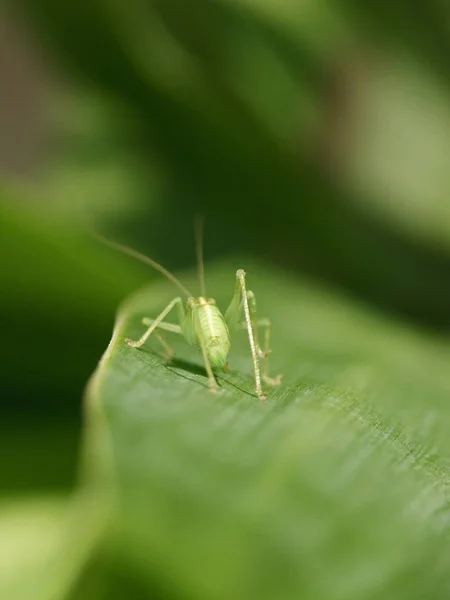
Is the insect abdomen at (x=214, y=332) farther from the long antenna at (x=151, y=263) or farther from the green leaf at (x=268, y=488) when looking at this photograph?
the green leaf at (x=268, y=488)

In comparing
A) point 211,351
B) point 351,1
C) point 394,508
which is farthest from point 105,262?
point 351,1

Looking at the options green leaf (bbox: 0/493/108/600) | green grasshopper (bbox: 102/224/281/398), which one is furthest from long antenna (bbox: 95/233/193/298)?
green leaf (bbox: 0/493/108/600)

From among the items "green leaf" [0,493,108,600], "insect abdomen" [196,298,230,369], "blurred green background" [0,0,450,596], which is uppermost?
"blurred green background" [0,0,450,596]

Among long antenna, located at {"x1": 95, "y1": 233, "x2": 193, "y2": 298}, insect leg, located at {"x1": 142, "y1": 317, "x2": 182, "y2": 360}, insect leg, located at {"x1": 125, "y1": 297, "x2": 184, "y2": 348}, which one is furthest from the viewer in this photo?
long antenna, located at {"x1": 95, "y1": 233, "x2": 193, "y2": 298}

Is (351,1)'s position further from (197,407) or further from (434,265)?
(197,407)

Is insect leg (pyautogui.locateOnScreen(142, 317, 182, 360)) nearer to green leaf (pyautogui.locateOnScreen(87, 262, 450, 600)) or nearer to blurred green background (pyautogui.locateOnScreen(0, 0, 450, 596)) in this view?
green leaf (pyautogui.locateOnScreen(87, 262, 450, 600))

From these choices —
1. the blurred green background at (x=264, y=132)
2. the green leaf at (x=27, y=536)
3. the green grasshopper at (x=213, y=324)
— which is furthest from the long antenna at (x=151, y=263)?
the green leaf at (x=27, y=536)

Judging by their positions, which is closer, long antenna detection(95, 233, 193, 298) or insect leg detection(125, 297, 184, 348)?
insect leg detection(125, 297, 184, 348)
